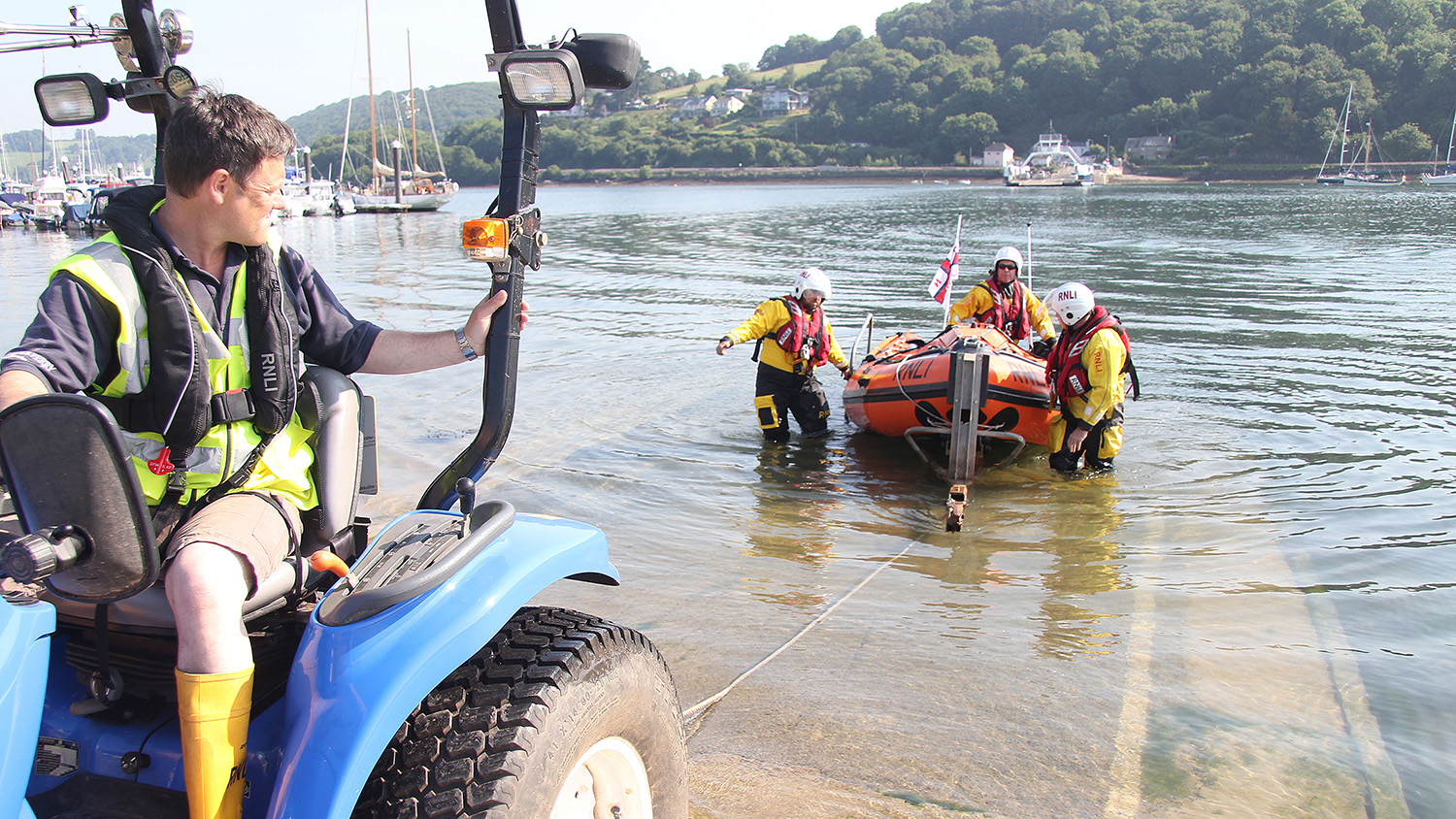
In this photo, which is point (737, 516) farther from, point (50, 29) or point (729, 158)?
point (729, 158)

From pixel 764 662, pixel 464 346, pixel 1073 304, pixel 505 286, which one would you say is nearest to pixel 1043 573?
pixel 764 662

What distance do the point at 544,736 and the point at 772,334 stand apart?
7688 mm

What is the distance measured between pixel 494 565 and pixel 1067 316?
22.7ft

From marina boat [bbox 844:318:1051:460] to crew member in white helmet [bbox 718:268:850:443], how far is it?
51 cm

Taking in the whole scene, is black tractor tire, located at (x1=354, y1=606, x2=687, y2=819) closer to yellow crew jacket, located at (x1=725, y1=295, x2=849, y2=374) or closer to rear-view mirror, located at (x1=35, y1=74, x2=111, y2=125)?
rear-view mirror, located at (x1=35, y1=74, x2=111, y2=125)

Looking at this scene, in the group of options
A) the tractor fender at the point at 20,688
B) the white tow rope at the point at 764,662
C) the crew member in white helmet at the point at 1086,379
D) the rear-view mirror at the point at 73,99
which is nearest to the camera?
the tractor fender at the point at 20,688

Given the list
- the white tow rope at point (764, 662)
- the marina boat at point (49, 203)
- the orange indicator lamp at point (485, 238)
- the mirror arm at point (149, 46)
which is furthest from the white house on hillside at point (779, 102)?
the orange indicator lamp at point (485, 238)

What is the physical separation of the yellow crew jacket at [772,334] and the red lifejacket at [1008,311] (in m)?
1.94

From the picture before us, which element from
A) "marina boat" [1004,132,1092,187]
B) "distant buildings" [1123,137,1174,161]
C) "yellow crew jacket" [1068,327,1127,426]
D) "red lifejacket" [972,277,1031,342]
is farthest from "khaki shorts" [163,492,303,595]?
"distant buildings" [1123,137,1174,161]

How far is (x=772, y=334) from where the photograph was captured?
948 cm

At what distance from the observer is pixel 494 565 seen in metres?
2.16

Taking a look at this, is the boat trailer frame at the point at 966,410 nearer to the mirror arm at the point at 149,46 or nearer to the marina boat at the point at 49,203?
the mirror arm at the point at 149,46

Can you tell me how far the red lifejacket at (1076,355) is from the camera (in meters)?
7.98

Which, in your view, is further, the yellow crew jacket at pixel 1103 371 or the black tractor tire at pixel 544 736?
the yellow crew jacket at pixel 1103 371
